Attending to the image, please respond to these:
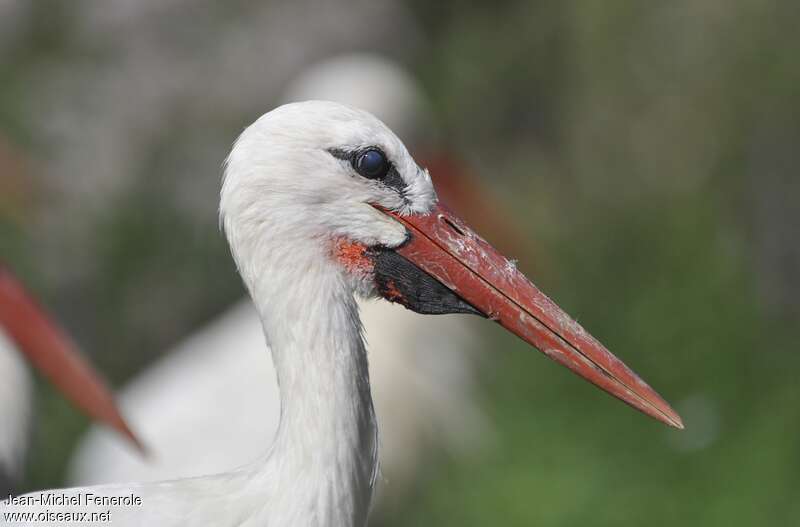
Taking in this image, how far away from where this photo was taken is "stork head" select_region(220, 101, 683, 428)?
2.35 m

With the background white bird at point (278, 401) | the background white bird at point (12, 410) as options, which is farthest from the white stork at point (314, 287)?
the background white bird at point (278, 401)

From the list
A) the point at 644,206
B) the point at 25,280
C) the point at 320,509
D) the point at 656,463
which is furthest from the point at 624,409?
the point at 320,509

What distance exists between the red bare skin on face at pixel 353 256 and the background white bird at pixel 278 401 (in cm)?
197

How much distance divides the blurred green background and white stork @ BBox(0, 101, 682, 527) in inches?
109

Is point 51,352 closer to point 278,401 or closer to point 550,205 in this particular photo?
point 278,401

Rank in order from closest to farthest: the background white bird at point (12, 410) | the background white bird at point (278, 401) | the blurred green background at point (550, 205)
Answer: the background white bird at point (12, 410)
the background white bird at point (278, 401)
the blurred green background at point (550, 205)

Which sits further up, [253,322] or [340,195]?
[253,322]

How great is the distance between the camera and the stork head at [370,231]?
7.71ft

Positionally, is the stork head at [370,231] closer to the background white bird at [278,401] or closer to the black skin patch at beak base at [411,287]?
the black skin patch at beak base at [411,287]

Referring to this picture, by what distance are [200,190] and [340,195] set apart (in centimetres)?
432

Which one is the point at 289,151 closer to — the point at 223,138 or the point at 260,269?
the point at 260,269

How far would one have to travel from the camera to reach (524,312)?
2.50 m

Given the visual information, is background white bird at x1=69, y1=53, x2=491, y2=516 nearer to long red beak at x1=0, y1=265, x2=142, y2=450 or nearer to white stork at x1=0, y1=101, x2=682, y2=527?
long red beak at x1=0, y1=265, x2=142, y2=450

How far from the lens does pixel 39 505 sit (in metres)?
2.44
